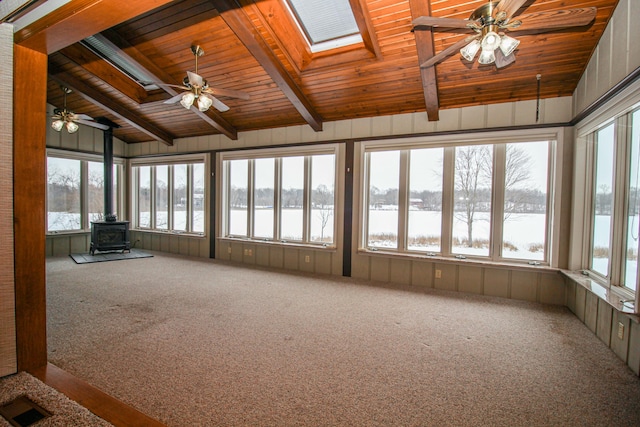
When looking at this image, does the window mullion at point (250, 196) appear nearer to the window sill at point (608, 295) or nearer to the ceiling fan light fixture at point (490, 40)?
the ceiling fan light fixture at point (490, 40)

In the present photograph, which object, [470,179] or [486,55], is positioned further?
[470,179]

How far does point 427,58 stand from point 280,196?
3588mm

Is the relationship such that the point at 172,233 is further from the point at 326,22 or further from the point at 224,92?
the point at 326,22

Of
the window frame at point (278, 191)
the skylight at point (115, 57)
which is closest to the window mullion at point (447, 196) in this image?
the window frame at point (278, 191)

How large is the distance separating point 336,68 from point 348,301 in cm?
308

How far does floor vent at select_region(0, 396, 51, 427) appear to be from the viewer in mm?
1539

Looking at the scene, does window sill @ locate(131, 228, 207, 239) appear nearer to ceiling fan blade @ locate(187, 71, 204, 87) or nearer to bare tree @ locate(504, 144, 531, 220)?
ceiling fan blade @ locate(187, 71, 204, 87)

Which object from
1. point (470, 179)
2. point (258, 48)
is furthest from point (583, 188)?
point (258, 48)

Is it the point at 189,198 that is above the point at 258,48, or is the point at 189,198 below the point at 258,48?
below

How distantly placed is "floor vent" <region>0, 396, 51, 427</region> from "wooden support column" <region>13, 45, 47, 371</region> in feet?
1.30

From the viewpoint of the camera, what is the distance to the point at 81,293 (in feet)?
12.8

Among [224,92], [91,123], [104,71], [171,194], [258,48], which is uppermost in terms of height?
[104,71]

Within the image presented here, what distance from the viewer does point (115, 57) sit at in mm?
4430

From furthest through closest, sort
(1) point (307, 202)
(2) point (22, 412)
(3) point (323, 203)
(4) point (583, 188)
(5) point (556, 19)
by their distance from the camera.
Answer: (1) point (307, 202) → (3) point (323, 203) → (4) point (583, 188) → (5) point (556, 19) → (2) point (22, 412)
